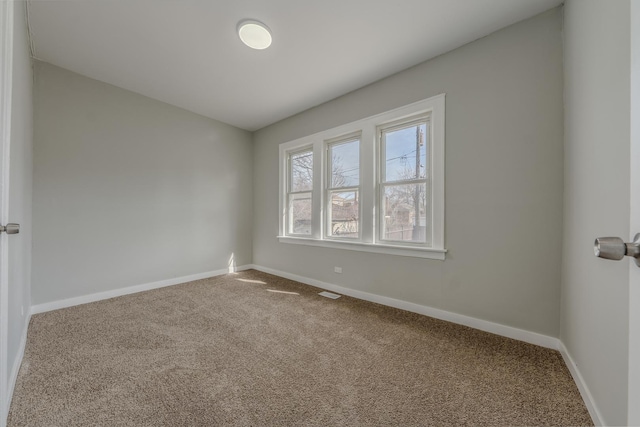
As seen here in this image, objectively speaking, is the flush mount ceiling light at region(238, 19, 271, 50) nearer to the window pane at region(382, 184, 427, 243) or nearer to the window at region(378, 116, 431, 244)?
the window at region(378, 116, 431, 244)

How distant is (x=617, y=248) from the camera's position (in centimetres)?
62

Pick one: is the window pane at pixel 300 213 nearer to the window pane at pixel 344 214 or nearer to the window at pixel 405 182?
the window pane at pixel 344 214

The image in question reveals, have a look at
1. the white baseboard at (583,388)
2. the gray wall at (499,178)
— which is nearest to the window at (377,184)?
the gray wall at (499,178)

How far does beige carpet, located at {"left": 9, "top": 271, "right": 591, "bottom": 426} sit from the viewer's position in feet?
4.36

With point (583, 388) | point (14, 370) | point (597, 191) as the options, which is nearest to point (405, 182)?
point (597, 191)

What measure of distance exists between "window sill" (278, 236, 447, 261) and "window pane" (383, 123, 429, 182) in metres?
0.80

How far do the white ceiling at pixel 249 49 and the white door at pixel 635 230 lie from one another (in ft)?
5.75

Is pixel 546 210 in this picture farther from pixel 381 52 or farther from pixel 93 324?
pixel 93 324

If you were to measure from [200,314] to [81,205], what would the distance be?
1977 mm

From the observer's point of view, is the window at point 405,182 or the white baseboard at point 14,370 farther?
the window at point 405,182

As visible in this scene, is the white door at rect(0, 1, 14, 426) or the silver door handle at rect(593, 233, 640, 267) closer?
the silver door handle at rect(593, 233, 640, 267)

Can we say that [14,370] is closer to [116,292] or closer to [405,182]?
[116,292]

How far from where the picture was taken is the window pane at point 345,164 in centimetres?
336

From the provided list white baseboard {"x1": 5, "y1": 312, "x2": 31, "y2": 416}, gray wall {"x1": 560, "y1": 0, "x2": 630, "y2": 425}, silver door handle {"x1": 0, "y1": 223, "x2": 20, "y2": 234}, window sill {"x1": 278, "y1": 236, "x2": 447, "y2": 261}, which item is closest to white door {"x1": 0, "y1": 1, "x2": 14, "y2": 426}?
silver door handle {"x1": 0, "y1": 223, "x2": 20, "y2": 234}
